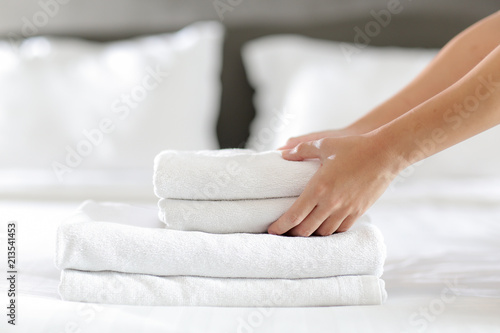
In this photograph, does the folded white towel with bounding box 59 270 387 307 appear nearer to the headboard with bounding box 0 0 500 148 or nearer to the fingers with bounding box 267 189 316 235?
the fingers with bounding box 267 189 316 235

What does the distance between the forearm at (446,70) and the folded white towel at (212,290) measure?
0.46 meters

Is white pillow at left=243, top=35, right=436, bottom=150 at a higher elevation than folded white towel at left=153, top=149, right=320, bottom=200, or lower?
higher

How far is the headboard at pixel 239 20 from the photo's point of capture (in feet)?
7.68

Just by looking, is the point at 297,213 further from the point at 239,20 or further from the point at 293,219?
the point at 239,20

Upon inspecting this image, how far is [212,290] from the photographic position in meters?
0.84

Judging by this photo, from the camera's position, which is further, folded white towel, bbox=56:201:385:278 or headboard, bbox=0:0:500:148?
headboard, bbox=0:0:500:148

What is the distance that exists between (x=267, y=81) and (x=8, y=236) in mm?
1243

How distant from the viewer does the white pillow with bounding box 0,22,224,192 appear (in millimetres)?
1883

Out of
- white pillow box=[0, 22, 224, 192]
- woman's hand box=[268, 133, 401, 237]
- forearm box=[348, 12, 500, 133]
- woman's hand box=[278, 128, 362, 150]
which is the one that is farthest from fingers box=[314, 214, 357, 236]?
white pillow box=[0, 22, 224, 192]

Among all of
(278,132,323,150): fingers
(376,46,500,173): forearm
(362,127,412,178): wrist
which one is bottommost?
(278,132,323,150): fingers

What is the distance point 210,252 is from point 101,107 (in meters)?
1.24

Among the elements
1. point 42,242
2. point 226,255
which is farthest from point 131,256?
point 42,242

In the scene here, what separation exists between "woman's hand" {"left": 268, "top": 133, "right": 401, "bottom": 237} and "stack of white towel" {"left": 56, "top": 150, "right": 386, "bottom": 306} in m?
0.02

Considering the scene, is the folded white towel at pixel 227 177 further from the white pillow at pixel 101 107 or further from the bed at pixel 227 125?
the white pillow at pixel 101 107
